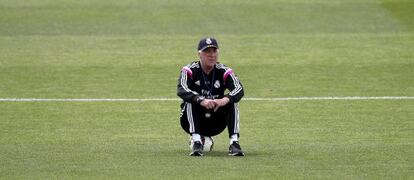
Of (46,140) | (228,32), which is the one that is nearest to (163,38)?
A: (228,32)

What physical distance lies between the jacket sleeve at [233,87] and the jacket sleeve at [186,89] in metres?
0.38

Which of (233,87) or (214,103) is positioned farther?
(233,87)

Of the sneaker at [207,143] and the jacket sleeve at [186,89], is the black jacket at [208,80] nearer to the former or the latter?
the jacket sleeve at [186,89]

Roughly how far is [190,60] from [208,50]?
939cm

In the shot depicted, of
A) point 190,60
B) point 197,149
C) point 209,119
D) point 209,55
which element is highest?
point 209,55

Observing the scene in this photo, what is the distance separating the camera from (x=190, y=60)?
21.7m

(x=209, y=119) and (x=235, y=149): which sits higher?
(x=209, y=119)

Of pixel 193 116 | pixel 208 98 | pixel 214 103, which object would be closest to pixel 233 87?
pixel 208 98

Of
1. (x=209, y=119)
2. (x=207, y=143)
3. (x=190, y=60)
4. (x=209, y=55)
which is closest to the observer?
(x=209, y=55)

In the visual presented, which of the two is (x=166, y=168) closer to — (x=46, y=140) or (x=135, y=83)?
(x=46, y=140)

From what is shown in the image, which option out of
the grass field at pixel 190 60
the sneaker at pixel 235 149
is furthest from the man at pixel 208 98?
the grass field at pixel 190 60

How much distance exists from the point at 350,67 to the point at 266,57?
1.84 metres

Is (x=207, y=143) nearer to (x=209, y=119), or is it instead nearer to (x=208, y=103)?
(x=209, y=119)

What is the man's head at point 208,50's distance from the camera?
40.2 ft
